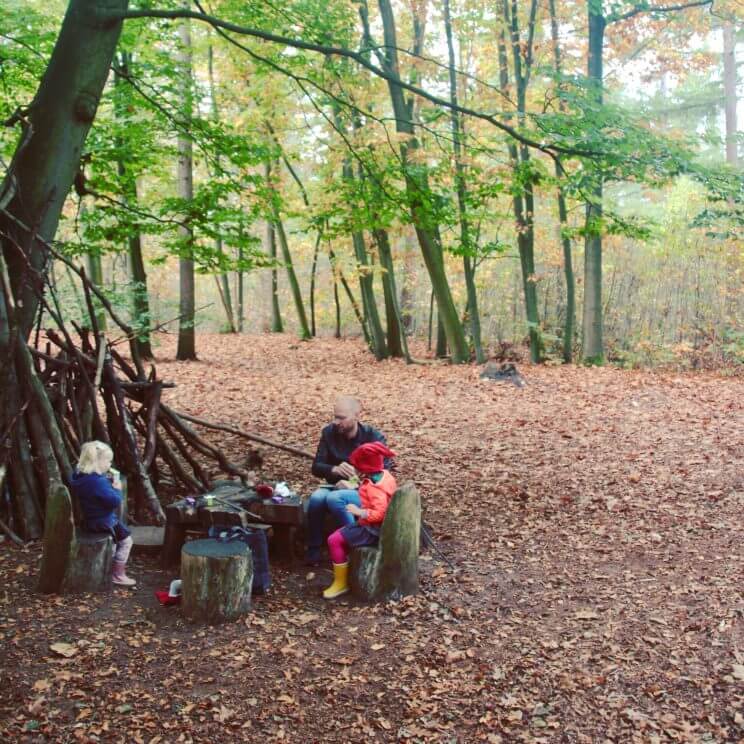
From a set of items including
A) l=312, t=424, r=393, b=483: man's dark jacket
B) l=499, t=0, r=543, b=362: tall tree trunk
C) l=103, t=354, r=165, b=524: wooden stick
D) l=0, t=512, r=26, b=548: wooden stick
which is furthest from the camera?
l=499, t=0, r=543, b=362: tall tree trunk

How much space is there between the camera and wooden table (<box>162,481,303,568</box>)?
17.5 ft

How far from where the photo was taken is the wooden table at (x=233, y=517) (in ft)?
17.5

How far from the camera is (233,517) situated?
530 cm

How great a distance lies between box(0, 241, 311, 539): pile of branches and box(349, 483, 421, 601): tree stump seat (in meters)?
2.04

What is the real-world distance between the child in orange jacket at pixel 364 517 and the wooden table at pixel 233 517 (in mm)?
567

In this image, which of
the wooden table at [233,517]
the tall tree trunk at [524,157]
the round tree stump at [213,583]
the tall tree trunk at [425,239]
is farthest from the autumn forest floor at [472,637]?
the tall tree trunk at [524,157]

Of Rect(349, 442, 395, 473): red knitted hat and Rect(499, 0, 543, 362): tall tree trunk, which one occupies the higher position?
Rect(499, 0, 543, 362): tall tree trunk

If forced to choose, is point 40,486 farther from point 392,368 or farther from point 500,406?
point 392,368

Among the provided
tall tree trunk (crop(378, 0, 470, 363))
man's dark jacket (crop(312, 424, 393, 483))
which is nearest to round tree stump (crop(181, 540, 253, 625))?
man's dark jacket (crop(312, 424, 393, 483))

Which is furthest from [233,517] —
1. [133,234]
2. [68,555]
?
[133,234]

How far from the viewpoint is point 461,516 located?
268 inches

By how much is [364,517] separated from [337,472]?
707 mm

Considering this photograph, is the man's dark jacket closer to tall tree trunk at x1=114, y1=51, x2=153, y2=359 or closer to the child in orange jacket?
the child in orange jacket

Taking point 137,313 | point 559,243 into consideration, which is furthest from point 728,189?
point 559,243
